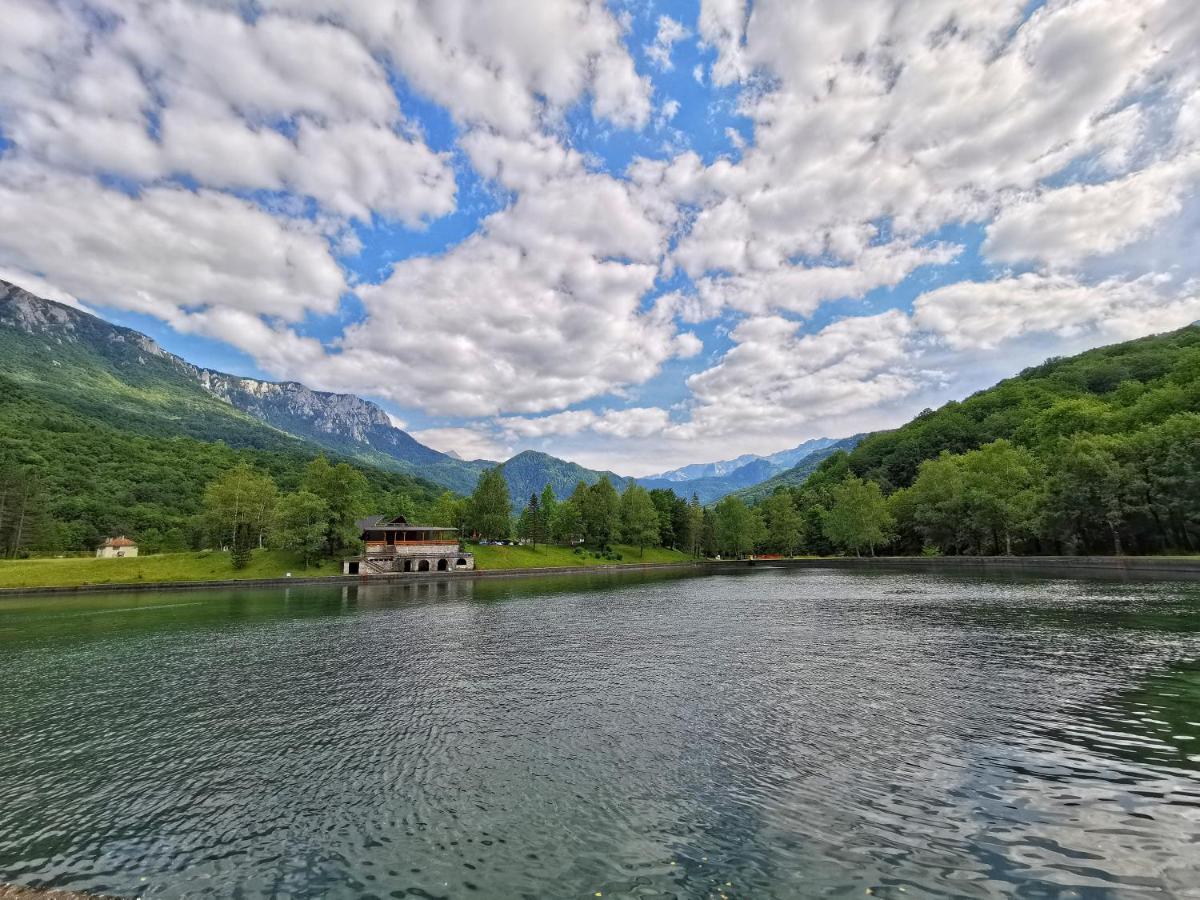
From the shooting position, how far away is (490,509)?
136875 millimetres

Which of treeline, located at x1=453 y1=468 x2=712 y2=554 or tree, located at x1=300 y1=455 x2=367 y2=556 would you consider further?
treeline, located at x1=453 y1=468 x2=712 y2=554

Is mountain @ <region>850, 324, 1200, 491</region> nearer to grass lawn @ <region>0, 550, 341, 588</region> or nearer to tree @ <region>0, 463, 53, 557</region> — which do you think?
grass lawn @ <region>0, 550, 341, 588</region>

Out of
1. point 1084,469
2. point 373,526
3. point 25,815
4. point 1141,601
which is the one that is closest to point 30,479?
point 373,526

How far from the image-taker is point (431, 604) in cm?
6100

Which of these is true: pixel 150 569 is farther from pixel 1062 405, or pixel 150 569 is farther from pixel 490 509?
pixel 1062 405

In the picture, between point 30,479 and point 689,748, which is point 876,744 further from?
point 30,479

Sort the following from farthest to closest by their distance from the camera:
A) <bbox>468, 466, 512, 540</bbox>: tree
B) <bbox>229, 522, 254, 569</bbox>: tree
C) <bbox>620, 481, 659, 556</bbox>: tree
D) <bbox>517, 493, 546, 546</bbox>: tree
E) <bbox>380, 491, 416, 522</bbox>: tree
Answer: <bbox>380, 491, 416, 522</bbox>: tree
<bbox>620, 481, 659, 556</bbox>: tree
<bbox>517, 493, 546, 546</bbox>: tree
<bbox>468, 466, 512, 540</bbox>: tree
<bbox>229, 522, 254, 569</bbox>: tree

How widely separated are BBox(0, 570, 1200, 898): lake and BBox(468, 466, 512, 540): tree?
330 feet

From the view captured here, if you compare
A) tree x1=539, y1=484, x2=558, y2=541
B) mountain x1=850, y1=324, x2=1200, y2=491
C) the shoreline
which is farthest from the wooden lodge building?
mountain x1=850, y1=324, x2=1200, y2=491

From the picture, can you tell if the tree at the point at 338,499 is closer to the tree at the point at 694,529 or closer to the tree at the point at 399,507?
the tree at the point at 399,507

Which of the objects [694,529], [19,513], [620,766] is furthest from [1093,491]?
[19,513]

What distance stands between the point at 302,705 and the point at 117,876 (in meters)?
12.6

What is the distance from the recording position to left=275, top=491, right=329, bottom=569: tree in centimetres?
9550

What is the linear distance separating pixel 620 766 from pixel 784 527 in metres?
155
